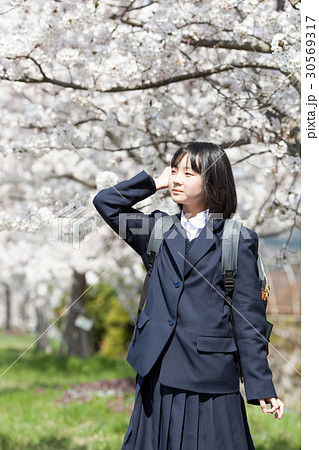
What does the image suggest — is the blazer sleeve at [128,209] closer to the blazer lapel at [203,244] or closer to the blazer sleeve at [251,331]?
the blazer lapel at [203,244]

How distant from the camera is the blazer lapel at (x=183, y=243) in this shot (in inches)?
74.5

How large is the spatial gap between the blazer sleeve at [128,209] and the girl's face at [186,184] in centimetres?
10

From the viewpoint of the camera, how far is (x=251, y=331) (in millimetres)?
1814

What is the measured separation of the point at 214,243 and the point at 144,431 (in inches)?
26.2

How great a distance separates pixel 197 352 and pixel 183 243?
37 centimetres

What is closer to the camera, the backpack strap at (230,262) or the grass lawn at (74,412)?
the backpack strap at (230,262)

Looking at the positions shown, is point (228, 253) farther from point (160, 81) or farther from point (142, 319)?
point (160, 81)

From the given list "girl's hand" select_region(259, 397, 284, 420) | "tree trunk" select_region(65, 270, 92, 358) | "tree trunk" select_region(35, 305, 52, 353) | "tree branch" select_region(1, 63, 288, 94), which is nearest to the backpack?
"girl's hand" select_region(259, 397, 284, 420)

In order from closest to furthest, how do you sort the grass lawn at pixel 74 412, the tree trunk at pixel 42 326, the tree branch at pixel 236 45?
1. the tree branch at pixel 236 45
2. the grass lawn at pixel 74 412
3. the tree trunk at pixel 42 326

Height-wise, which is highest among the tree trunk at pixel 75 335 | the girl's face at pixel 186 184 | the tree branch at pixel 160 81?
the tree branch at pixel 160 81

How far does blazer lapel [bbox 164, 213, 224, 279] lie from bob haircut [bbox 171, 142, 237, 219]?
0.18 feet

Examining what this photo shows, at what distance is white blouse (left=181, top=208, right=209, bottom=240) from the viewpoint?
198cm

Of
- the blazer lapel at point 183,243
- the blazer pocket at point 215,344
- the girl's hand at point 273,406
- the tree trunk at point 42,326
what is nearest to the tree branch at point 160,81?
the blazer lapel at point 183,243
